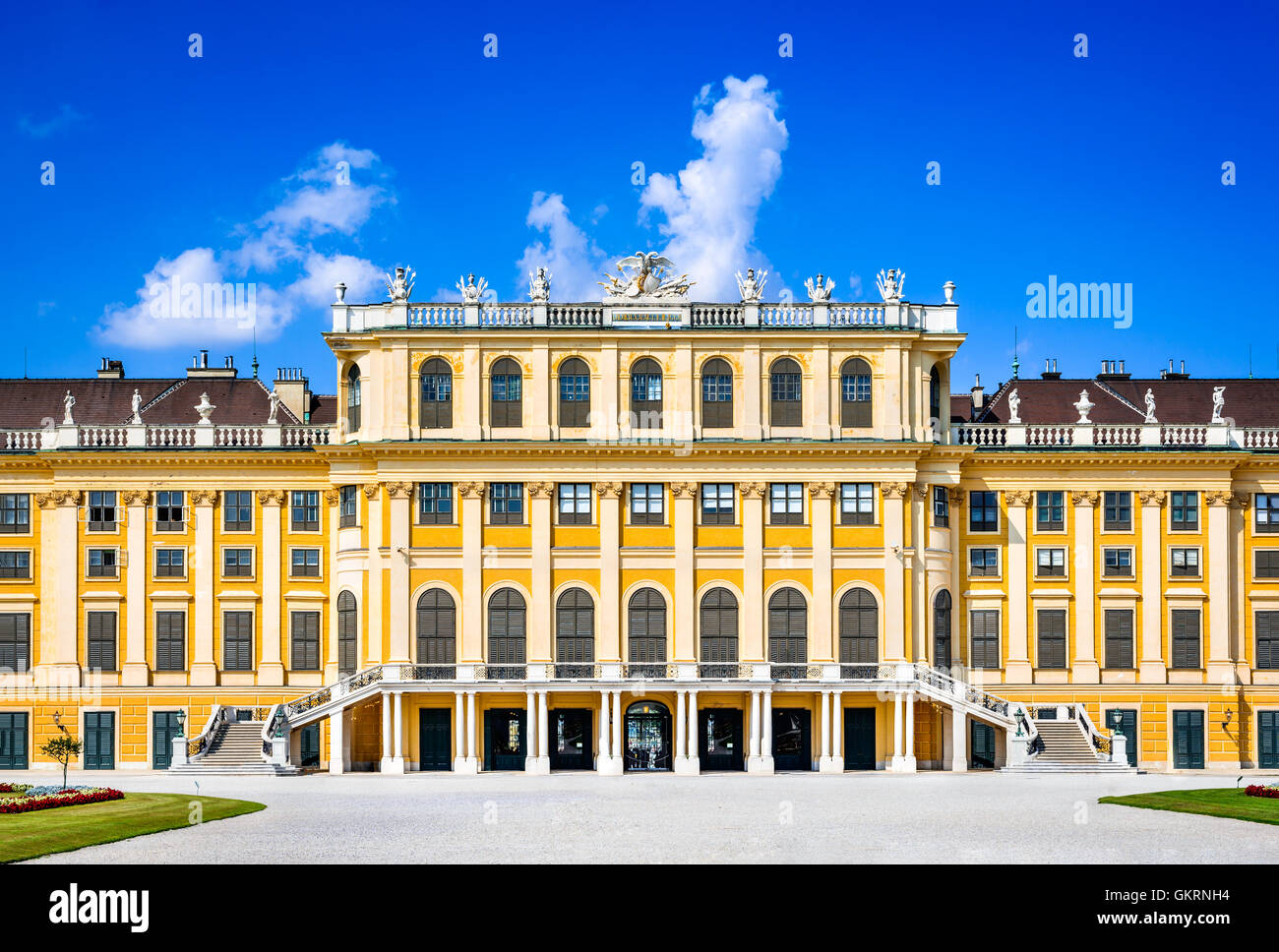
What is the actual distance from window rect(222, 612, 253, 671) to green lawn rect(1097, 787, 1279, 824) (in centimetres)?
3298

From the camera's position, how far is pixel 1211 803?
4372 centimetres

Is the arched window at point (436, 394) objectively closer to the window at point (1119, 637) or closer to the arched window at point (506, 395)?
the arched window at point (506, 395)

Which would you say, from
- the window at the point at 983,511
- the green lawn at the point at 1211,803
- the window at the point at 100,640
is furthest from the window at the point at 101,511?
the green lawn at the point at 1211,803

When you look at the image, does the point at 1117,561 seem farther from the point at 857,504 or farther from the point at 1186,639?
the point at 857,504

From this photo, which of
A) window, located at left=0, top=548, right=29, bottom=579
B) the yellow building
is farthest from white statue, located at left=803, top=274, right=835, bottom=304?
window, located at left=0, top=548, right=29, bottom=579

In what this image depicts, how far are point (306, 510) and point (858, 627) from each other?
21.7m

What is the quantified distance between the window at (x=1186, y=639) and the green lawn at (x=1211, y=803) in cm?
1448

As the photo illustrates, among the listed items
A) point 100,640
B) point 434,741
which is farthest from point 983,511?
point 100,640

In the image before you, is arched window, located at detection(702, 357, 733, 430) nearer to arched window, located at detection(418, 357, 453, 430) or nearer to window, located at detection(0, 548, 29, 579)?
arched window, located at detection(418, 357, 453, 430)

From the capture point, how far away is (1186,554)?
207 feet

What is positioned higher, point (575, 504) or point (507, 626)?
point (575, 504)

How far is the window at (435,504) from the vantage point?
60656 millimetres
